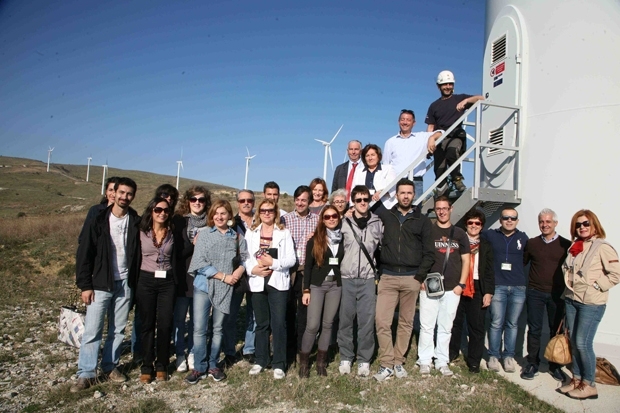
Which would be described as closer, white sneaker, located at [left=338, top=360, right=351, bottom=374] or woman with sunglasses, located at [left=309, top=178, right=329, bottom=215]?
white sneaker, located at [left=338, top=360, right=351, bottom=374]

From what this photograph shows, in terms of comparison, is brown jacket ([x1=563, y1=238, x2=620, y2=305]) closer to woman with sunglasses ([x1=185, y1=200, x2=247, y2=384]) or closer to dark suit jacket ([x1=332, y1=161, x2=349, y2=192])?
dark suit jacket ([x1=332, y1=161, x2=349, y2=192])

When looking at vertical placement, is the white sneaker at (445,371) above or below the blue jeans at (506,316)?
below

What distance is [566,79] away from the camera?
21.6 ft

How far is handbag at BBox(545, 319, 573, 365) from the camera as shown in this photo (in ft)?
17.7

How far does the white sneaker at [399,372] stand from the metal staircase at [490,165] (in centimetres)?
251

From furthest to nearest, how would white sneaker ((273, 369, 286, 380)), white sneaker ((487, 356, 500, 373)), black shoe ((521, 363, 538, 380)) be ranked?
white sneaker ((487, 356, 500, 373)) < black shoe ((521, 363, 538, 380)) < white sneaker ((273, 369, 286, 380))

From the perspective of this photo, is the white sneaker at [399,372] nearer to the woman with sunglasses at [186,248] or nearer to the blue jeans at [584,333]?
the blue jeans at [584,333]

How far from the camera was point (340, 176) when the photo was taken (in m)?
7.60

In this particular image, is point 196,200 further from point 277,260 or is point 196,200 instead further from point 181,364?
point 181,364

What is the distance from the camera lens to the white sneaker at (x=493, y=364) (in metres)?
6.28

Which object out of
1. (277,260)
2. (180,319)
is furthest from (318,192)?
(180,319)

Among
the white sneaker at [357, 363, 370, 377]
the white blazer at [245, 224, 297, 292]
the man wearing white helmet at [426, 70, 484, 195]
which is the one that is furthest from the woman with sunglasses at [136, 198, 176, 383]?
the man wearing white helmet at [426, 70, 484, 195]

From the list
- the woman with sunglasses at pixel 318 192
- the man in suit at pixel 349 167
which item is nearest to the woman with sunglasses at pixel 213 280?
the woman with sunglasses at pixel 318 192

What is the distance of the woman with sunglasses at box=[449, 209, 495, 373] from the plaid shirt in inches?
92.5
